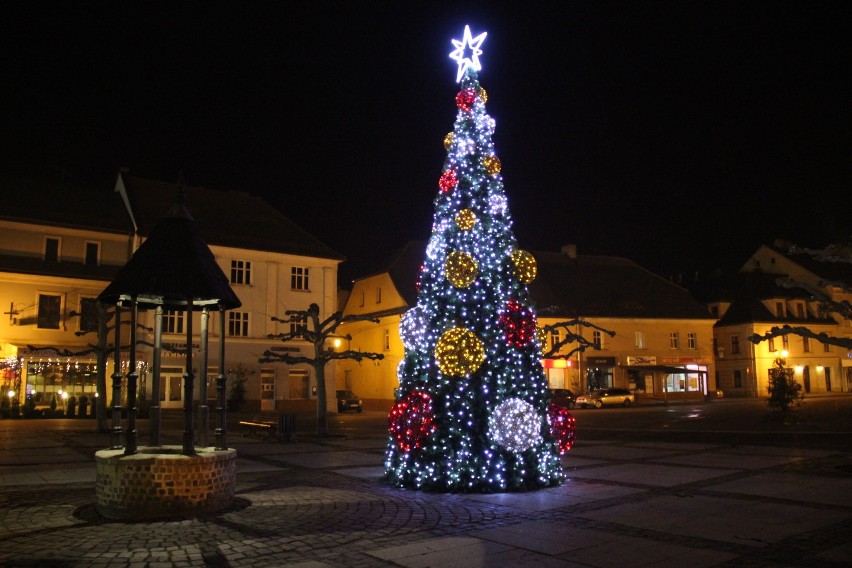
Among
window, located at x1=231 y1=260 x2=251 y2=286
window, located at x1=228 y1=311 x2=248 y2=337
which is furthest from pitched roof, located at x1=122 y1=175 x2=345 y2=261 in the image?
window, located at x1=228 y1=311 x2=248 y2=337

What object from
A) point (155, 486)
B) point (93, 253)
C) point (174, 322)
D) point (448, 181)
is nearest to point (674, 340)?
point (174, 322)

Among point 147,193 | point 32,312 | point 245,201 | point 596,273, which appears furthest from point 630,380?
point 32,312

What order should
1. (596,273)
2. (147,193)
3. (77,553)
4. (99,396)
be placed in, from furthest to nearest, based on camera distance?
(596,273) < (147,193) < (99,396) < (77,553)

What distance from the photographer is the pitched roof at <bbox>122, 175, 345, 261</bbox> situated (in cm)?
4222

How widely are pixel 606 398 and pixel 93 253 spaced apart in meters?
33.1

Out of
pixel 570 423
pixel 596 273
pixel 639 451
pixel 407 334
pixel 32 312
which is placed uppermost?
pixel 596 273

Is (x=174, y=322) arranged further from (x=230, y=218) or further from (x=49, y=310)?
(x=230, y=218)

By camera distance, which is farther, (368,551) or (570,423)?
(570,423)

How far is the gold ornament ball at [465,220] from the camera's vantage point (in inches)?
488

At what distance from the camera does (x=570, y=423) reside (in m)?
12.7

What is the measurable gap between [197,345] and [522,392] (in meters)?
30.2

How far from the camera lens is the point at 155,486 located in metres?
9.40

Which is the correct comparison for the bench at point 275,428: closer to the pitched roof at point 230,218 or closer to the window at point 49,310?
the window at point 49,310

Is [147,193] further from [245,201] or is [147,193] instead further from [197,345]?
[197,345]
